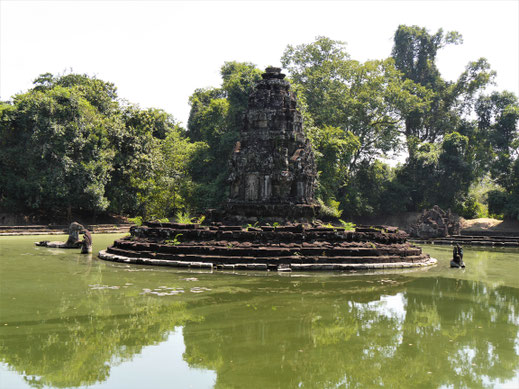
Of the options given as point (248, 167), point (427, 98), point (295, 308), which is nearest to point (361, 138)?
point (427, 98)

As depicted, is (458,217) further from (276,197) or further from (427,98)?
(276,197)

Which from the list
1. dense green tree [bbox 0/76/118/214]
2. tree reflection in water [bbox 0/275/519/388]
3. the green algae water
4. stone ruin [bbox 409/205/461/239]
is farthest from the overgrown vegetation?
tree reflection in water [bbox 0/275/519/388]

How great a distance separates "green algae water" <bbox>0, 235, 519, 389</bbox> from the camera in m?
4.77

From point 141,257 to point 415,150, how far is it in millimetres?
33221

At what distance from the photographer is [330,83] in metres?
38.9

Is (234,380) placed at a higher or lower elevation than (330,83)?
lower

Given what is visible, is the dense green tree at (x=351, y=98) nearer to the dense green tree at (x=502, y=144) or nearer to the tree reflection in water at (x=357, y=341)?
the dense green tree at (x=502, y=144)

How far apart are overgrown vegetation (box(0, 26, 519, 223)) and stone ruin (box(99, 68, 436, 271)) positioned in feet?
43.5

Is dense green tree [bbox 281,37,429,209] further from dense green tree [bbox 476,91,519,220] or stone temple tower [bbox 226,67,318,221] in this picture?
stone temple tower [bbox 226,67,318,221]

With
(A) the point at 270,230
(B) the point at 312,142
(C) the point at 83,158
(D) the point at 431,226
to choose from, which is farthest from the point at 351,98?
(A) the point at 270,230

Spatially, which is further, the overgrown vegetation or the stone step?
the overgrown vegetation

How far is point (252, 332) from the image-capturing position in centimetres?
626

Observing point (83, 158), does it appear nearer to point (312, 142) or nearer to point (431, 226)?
point (312, 142)

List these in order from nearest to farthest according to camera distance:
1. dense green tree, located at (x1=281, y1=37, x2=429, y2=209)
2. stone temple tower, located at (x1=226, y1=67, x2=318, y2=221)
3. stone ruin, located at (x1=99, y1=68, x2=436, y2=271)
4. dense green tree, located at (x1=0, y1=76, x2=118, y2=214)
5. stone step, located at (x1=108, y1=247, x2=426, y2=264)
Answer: stone step, located at (x1=108, y1=247, x2=426, y2=264) < stone ruin, located at (x1=99, y1=68, x2=436, y2=271) < stone temple tower, located at (x1=226, y1=67, x2=318, y2=221) < dense green tree, located at (x1=0, y1=76, x2=118, y2=214) < dense green tree, located at (x1=281, y1=37, x2=429, y2=209)
